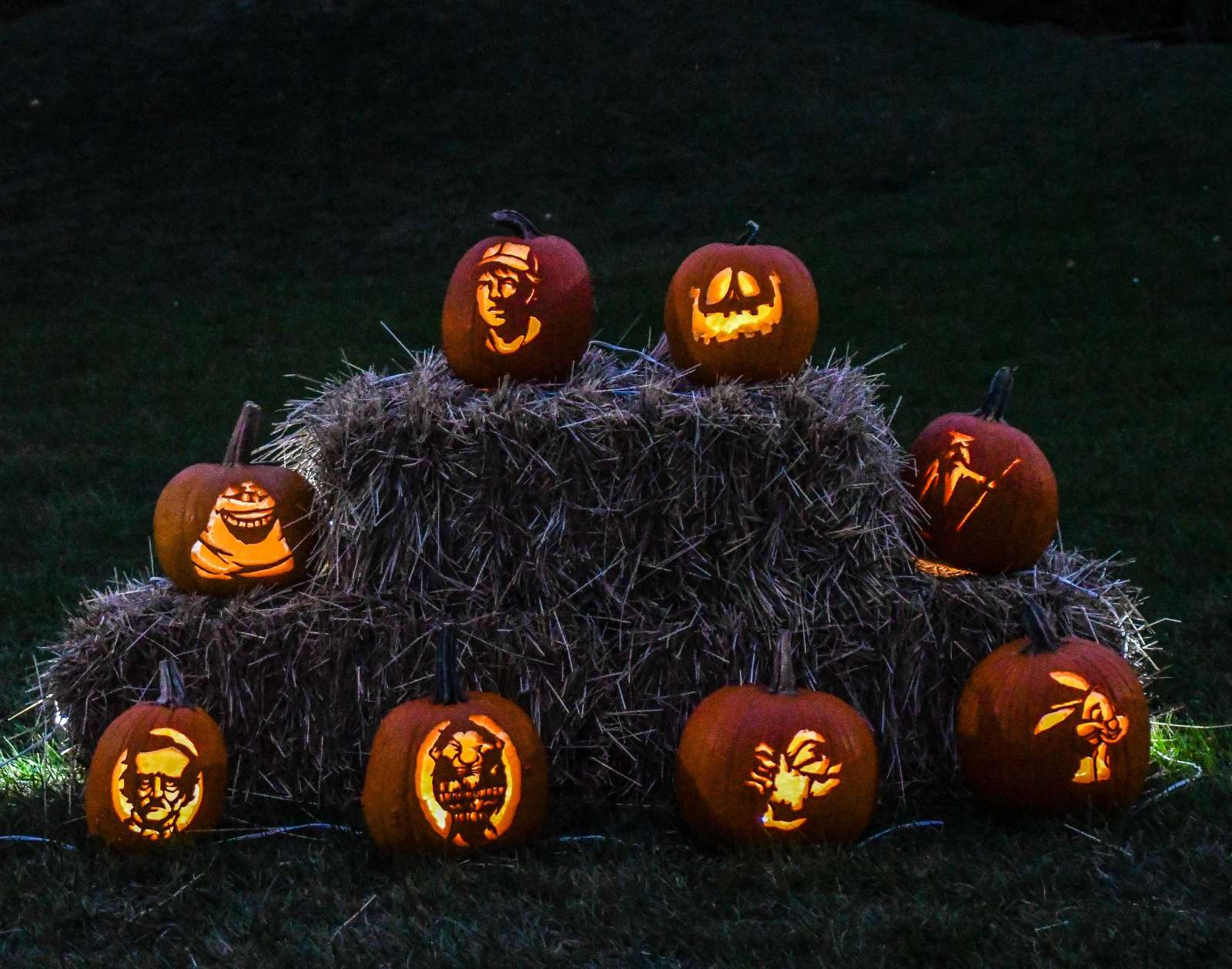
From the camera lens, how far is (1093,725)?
3941 millimetres

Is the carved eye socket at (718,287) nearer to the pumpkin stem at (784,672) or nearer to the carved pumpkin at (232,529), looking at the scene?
the pumpkin stem at (784,672)

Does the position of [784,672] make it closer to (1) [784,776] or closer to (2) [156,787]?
(1) [784,776]

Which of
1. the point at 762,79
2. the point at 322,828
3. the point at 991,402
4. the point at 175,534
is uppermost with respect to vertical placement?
the point at 762,79

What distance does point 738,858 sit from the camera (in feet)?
12.3

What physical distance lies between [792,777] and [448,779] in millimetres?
918

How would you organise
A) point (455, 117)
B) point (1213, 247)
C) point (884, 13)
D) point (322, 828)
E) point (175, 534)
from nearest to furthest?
point (322, 828), point (175, 534), point (1213, 247), point (455, 117), point (884, 13)

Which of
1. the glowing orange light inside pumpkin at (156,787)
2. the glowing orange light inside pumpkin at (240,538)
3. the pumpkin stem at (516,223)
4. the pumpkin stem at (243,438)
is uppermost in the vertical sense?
the pumpkin stem at (516,223)

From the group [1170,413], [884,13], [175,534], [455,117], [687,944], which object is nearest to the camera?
[687,944]

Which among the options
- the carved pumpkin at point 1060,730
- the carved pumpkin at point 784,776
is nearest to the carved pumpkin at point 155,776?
the carved pumpkin at point 784,776

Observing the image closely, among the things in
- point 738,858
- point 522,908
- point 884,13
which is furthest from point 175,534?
point 884,13

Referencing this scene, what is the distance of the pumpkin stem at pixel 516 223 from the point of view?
15.1 feet

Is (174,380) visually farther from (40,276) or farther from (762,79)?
(762,79)

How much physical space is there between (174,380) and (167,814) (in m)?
7.47

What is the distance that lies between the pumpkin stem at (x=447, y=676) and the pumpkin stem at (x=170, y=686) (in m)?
0.75
